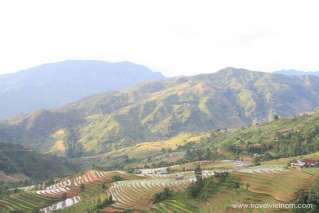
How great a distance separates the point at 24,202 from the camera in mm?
92625

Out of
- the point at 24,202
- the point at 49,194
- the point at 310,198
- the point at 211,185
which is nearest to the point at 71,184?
the point at 49,194

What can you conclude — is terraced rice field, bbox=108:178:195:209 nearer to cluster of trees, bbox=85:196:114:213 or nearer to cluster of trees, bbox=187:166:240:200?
A: cluster of trees, bbox=85:196:114:213

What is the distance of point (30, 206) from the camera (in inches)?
3568

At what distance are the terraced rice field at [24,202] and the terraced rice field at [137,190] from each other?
14.3m

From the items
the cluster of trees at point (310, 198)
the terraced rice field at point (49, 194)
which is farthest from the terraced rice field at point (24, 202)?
the cluster of trees at point (310, 198)

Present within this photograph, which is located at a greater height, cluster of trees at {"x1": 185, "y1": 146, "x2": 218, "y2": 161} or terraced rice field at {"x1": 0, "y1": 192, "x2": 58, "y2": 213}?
terraced rice field at {"x1": 0, "y1": 192, "x2": 58, "y2": 213}

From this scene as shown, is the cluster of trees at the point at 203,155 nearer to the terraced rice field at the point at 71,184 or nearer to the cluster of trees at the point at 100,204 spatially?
the terraced rice field at the point at 71,184

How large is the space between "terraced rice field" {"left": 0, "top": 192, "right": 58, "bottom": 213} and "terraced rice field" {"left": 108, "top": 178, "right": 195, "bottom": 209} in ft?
46.9

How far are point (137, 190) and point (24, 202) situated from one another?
2322 centimetres

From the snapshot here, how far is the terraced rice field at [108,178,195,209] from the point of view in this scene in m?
78.0

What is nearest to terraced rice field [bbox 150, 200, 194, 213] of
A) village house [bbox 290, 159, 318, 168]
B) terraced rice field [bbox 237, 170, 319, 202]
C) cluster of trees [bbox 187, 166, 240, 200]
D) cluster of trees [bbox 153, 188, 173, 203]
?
Result: cluster of trees [bbox 187, 166, 240, 200]

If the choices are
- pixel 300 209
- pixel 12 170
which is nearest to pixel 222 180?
pixel 300 209

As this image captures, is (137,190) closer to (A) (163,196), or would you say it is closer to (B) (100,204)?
(B) (100,204)

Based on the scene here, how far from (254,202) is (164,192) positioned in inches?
727
